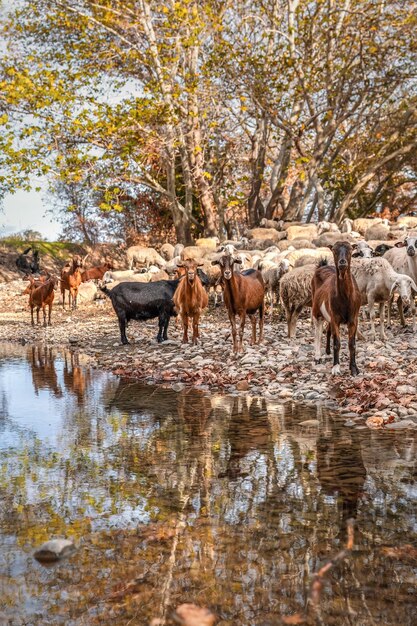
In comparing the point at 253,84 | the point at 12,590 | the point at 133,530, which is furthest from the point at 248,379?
the point at 253,84

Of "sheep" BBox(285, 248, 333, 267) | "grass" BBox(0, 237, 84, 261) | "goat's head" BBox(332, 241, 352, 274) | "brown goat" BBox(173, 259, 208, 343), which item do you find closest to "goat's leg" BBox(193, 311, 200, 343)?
"brown goat" BBox(173, 259, 208, 343)

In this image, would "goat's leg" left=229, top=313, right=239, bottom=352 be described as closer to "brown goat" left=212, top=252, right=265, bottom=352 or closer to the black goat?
"brown goat" left=212, top=252, right=265, bottom=352

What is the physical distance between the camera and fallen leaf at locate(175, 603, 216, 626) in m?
3.28

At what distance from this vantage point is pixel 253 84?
28109mm

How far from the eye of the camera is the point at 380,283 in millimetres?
14219

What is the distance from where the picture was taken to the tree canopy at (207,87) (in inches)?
1027

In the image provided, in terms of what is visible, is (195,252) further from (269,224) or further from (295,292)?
(295,292)

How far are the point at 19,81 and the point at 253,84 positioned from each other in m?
8.82

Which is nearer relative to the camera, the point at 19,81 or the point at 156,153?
the point at 19,81

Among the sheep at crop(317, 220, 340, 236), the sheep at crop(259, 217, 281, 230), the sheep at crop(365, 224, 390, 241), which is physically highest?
the sheep at crop(259, 217, 281, 230)

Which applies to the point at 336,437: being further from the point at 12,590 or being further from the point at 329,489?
the point at 12,590

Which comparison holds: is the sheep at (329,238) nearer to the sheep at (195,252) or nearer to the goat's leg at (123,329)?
the sheep at (195,252)

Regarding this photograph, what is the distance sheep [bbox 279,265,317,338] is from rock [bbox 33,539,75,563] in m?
11.0

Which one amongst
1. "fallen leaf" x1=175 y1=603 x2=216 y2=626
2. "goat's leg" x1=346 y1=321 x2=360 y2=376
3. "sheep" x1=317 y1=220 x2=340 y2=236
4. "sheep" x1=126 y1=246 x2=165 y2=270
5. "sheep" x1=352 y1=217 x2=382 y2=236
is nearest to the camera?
"fallen leaf" x1=175 y1=603 x2=216 y2=626
